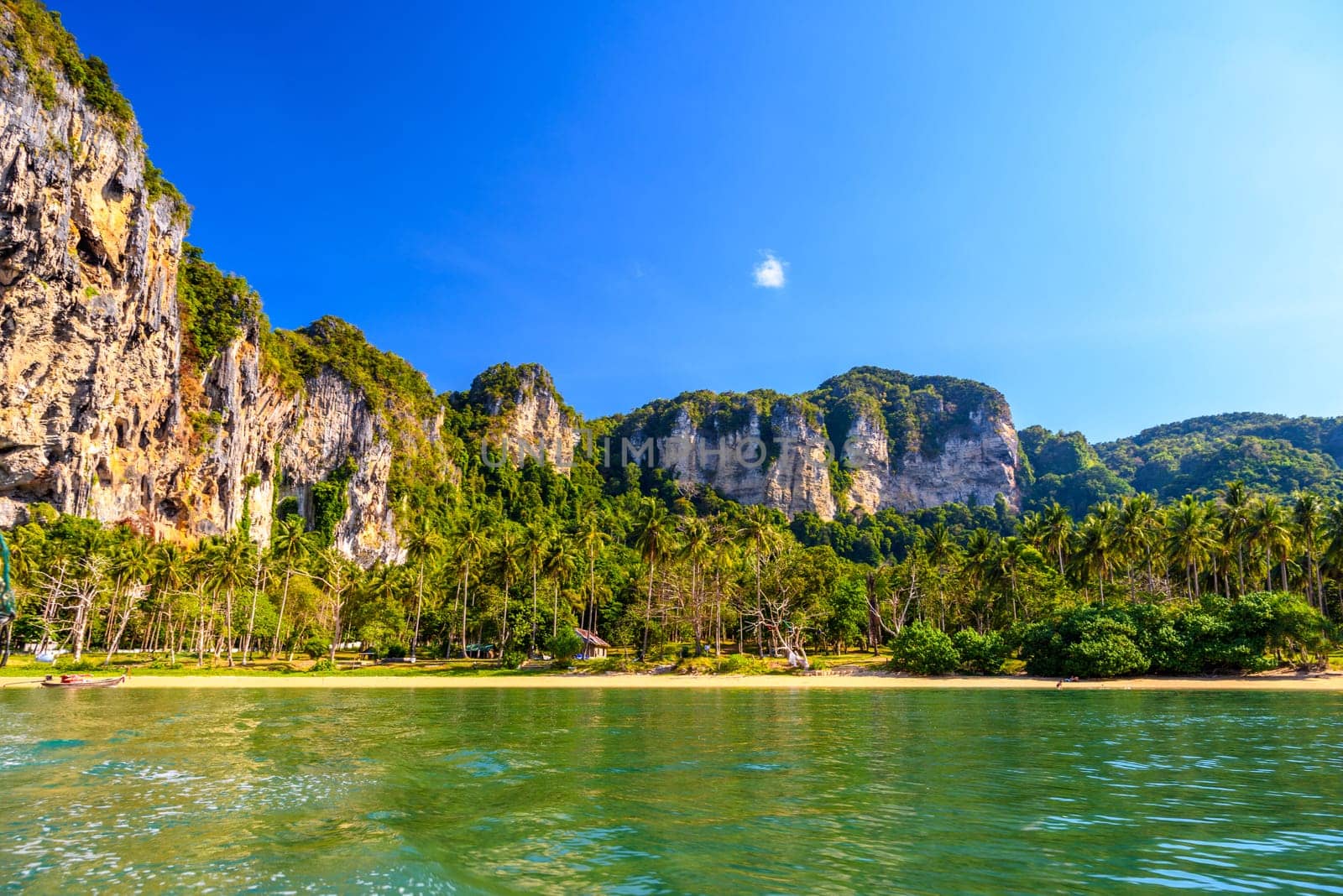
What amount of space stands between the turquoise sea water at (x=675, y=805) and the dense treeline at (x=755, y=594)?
2494 cm

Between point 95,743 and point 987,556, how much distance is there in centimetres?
6856

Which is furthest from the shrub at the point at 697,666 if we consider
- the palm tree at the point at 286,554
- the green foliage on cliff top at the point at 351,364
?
the green foliage on cliff top at the point at 351,364

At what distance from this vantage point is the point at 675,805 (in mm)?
14477

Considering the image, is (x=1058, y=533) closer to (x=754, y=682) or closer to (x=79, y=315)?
(x=754, y=682)

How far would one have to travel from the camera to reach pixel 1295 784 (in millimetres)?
16438

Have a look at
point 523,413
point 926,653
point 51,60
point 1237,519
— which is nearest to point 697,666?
point 926,653

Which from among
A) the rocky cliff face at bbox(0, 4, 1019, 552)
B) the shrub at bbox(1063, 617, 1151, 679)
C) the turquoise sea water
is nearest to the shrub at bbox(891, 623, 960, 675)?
the shrub at bbox(1063, 617, 1151, 679)

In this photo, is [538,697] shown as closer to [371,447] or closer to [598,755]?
[598,755]

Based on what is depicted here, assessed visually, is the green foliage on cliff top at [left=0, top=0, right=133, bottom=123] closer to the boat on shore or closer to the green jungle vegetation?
the green jungle vegetation

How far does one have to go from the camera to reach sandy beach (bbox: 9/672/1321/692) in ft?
152

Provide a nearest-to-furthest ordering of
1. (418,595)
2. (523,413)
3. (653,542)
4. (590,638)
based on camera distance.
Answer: (653,542) < (418,595) < (590,638) < (523,413)

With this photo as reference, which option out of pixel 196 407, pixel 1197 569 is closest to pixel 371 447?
pixel 196 407

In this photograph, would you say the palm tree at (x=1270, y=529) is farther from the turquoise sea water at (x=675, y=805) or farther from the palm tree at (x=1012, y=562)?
the turquoise sea water at (x=675, y=805)

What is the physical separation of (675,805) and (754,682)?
135 feet
